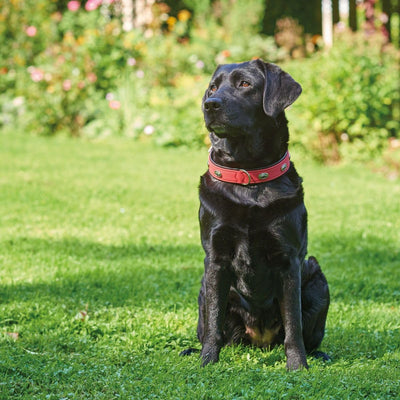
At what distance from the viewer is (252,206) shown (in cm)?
296

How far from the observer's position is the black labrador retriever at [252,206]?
9.71ft

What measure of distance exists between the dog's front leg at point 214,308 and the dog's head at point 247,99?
657mm

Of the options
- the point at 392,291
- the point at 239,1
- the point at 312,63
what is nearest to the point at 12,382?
the point at 392,291

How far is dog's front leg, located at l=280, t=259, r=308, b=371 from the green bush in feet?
23.1

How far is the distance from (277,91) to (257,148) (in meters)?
0.29

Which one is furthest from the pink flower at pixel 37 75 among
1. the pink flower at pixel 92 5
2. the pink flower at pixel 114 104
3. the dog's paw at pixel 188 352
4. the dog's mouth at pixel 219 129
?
the dog's mouth at pixel 219 129

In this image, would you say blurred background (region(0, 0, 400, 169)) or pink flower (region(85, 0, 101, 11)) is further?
pink flower (region(85, 0, 101, 11))

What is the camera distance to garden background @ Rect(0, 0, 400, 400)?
10.1ft

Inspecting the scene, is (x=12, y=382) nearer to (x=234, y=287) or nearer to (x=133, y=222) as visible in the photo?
(x=234, y=287)

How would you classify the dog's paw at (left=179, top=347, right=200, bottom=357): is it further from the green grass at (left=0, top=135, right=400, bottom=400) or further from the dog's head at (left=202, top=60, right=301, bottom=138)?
the dog's head at (left=202, top=60, right=301, bottom=138)

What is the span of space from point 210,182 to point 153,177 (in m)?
5.42

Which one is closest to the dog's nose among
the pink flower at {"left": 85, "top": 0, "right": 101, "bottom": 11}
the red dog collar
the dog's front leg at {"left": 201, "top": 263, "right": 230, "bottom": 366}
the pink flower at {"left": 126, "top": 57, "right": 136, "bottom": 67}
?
the red dog collar

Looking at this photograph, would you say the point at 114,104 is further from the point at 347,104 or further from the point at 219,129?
the point at 219,129

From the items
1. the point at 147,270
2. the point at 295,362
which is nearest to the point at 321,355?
the point at 295,362
